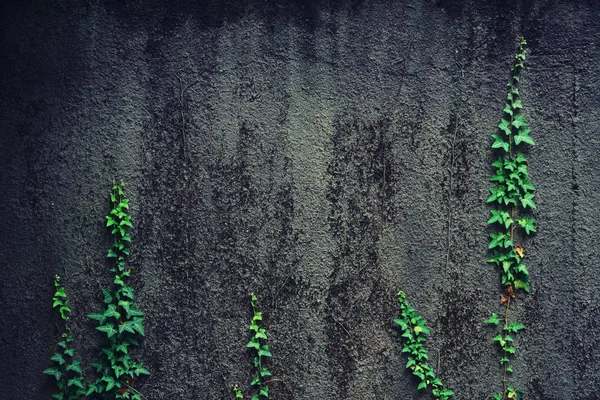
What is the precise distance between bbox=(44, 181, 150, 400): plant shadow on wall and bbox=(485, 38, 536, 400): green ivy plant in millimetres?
2258

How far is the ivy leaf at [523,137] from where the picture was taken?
331 cm

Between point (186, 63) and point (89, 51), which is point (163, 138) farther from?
point (89, 51)

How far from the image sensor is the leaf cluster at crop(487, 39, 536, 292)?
3320 mm

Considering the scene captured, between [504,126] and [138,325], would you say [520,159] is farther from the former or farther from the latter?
[138,325]

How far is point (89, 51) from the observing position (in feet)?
11.1

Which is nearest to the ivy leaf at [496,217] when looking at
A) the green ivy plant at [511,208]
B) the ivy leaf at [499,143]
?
the green ivy plant at [511,208]

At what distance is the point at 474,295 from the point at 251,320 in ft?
4.68

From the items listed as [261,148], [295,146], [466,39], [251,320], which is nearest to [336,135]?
[295,146]

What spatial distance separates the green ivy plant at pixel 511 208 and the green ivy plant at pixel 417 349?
37 cm

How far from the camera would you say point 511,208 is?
11.0 feet

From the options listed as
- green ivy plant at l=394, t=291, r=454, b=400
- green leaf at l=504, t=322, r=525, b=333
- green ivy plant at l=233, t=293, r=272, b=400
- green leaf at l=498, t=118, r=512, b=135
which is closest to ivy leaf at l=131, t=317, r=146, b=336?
green ivy plant at l=233, t=293, r=272, b=400

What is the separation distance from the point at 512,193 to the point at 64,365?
3.05 meters

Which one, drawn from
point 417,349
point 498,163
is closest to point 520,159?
point 498,163

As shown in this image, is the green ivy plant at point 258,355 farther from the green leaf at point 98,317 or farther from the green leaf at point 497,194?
the green leaf at point 497,194
